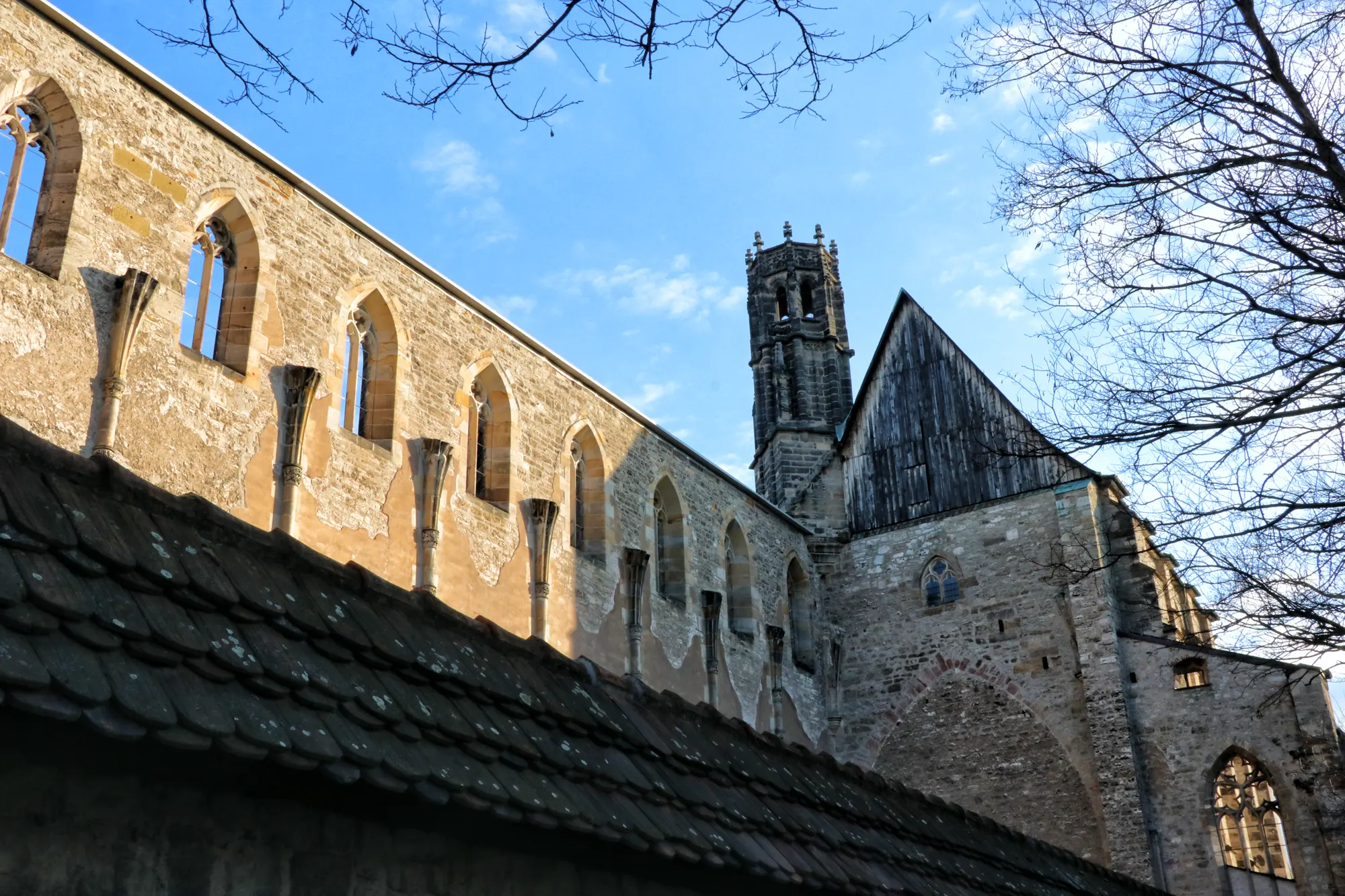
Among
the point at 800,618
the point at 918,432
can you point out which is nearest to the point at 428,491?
the point at 800,618

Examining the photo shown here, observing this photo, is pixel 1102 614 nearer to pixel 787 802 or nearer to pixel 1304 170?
pixel 1304 170

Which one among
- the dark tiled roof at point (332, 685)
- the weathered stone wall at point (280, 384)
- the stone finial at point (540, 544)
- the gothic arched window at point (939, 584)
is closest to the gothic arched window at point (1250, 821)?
the gothic arched window at point (939, 584)

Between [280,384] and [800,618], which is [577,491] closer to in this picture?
[280,384]

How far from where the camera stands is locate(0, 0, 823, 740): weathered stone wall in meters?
11.0

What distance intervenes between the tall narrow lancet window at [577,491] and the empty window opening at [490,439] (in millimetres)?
1479

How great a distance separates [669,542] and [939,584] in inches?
215

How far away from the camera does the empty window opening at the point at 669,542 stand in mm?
19344

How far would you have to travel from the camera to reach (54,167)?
11289 millimetres

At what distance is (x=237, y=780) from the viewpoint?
2.96m

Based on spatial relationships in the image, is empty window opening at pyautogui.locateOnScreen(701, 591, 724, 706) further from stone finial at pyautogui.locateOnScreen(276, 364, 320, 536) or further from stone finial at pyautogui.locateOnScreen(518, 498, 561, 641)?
stone finial at pyautogui.locateOnScreen(276, 364, 320, 536)

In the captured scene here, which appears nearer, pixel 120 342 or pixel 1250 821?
pixel 120 342

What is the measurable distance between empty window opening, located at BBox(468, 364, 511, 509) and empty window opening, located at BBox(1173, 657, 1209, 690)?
10.7 meters

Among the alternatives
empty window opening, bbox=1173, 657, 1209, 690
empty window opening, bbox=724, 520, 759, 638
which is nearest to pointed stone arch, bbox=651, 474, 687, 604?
empty window opening, bbox=724, 520, 759, 638

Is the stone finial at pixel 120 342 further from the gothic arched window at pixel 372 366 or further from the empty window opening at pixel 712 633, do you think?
the empty window opening at pixel 712 633
